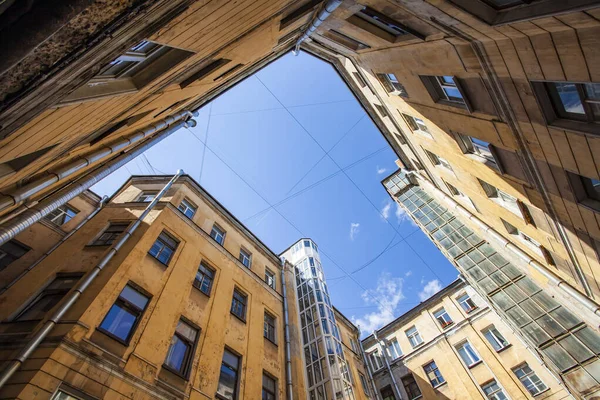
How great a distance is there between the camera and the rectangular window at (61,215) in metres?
13.3

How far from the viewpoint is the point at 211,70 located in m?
8.25

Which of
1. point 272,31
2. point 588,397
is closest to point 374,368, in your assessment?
point 588,397

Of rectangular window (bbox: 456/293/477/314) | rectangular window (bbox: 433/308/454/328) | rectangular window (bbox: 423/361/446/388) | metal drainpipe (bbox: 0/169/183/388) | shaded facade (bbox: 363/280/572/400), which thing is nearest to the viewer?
metal drainpipe (bbox: 0/169/183/388)

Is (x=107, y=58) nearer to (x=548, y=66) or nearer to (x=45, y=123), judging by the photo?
(x=45, y=123)

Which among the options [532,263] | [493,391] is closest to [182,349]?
[532,263]

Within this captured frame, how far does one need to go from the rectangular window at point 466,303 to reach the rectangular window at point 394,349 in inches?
268

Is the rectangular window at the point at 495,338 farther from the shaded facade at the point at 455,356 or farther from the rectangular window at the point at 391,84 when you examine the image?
the rectangular window at the point at 391,84

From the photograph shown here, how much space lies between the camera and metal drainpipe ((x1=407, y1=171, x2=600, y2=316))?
10.0 m

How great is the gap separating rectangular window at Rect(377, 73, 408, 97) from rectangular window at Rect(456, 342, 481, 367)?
19891 millimetres

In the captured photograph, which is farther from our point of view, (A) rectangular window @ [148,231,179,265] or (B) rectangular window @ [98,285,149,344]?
(A) rectangular window @ [148,231,179,265]

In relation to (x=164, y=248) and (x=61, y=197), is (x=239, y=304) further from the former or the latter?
(x=61, y=197)

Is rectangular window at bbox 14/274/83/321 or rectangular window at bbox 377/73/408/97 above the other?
rectangular window at bbox 377/73/408/97

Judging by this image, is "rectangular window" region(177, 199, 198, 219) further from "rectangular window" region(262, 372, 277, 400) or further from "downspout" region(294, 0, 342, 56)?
"downspout" region(294, 0, 342, 56)

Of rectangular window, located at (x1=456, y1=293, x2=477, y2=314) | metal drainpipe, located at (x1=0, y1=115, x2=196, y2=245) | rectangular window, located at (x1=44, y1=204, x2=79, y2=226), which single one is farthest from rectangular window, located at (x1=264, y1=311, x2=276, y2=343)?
rectangular window, located at (x1=456, y1=293, x2=477, y2=314)
